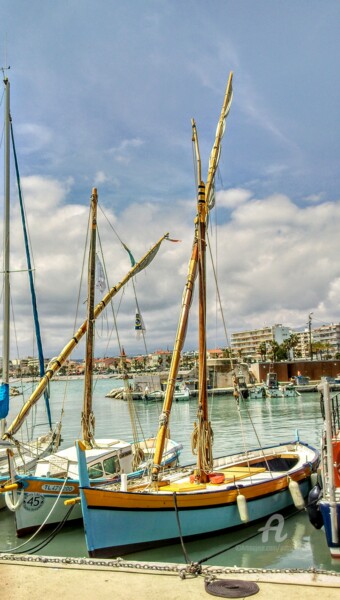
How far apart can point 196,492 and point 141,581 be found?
7.71 metres

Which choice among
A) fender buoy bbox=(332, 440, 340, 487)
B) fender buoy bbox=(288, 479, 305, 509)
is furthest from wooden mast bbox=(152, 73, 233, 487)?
fender buoy bbox=(332, 440, 340, 487)

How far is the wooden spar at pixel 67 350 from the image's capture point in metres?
18.5

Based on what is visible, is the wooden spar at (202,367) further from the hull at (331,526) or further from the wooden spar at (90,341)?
the wooden spar at (90,341)

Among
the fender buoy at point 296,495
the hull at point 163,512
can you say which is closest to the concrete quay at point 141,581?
the hull at point 163,512

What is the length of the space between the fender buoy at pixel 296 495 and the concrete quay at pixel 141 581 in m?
9.87

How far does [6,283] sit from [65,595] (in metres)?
14.8

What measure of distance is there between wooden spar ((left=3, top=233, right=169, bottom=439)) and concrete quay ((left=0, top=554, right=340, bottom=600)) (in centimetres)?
903

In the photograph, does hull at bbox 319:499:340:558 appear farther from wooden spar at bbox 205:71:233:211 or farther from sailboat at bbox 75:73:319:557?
wooden spar at bbox 205:71:233:211

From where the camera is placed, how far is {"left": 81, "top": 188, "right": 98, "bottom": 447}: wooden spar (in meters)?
22.3

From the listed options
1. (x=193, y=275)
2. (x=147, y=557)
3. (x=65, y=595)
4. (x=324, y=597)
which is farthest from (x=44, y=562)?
(x=193, y=275)

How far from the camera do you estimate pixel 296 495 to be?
18.3m

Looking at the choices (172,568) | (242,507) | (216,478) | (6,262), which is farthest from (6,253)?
(172,568)

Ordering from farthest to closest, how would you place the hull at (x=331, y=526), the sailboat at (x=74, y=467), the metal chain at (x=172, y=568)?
the sailboat at (x=74, y=467) < the hull at (x=331, y=526) < the metal chain at (x=172, y=568)

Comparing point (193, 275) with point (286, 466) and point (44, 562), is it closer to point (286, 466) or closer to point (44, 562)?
point (286, 466)
